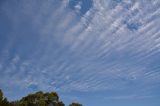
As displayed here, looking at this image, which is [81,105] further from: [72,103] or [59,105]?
[59,105]

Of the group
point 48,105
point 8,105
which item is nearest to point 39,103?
point 48,105

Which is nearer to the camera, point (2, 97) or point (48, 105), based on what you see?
point (2, 97)

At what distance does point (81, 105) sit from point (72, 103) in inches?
132

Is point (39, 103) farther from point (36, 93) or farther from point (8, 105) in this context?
point (8, 105)

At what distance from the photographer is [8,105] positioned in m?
53.2

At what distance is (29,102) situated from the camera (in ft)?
211

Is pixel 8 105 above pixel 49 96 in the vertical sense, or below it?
below

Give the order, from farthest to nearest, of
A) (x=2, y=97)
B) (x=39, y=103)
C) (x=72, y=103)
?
(x=72, y=103), (x=39, y=103), (x=2, y=97)

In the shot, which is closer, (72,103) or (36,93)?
(36,93)

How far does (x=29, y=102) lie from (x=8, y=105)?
11.4 m

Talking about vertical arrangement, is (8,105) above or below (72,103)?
below

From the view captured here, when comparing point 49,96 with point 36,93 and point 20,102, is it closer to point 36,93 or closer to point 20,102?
point 36,93

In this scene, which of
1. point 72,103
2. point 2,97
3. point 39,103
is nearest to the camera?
point 2,97

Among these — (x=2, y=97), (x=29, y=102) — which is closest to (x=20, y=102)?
(x=29, y=102)
